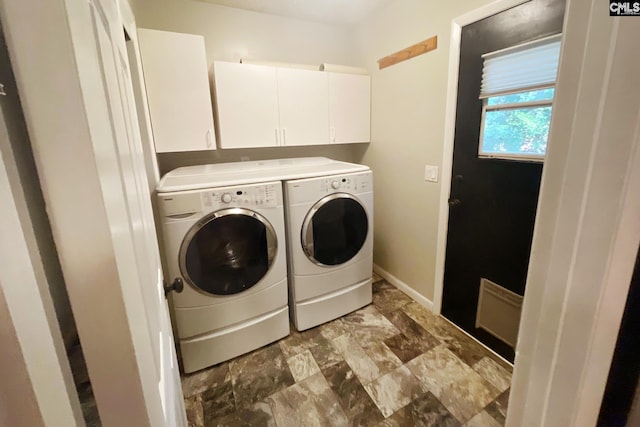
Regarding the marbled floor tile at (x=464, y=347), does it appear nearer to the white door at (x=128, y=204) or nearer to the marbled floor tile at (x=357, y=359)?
the marbled floor tile at (x=357, y=359)

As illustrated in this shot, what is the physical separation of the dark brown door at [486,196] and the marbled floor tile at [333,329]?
81cm

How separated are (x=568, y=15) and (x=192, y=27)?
→ 234 centimetres

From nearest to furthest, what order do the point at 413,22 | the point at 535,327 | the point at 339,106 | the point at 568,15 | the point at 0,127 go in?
the point at 0,127 → the point at 568,15 → the point at 535,327 → the point at 413,22 → the point at 339,106

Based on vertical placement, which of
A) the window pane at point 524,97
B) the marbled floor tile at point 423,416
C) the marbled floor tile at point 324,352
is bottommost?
the marbled floor tile at point 423,416

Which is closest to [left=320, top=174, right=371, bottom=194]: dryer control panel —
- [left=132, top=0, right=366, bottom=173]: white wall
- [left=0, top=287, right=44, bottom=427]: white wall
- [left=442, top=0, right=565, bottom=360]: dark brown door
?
[left=442, top=0, right=565, bottom=360]: dark brown door

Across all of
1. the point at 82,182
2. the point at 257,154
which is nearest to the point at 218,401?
the point at 82,182

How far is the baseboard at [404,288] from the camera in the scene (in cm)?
221

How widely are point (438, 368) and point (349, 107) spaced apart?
6.71 ft

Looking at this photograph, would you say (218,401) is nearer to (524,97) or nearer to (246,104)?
(246,104)

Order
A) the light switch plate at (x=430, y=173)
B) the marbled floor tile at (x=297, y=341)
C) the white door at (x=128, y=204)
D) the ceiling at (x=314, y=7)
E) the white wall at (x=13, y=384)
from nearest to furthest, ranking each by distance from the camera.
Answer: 1. the white wall at (x=13, y=384)
2. the white door at (x=128, y=204)
3. the marbled floor tile at (x=297, y=341)
4. the light switch plate at (x=430, y=173)
5. the ceiling at (x=314, y=7)

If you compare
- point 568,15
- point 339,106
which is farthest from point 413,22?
point 568,15

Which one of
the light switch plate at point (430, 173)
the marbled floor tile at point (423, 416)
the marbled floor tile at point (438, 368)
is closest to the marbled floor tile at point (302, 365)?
the marbled floor tile at point (423, 416)

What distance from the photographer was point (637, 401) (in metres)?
0.54

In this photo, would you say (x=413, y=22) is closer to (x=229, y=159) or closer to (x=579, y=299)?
(x=229, y=159)
